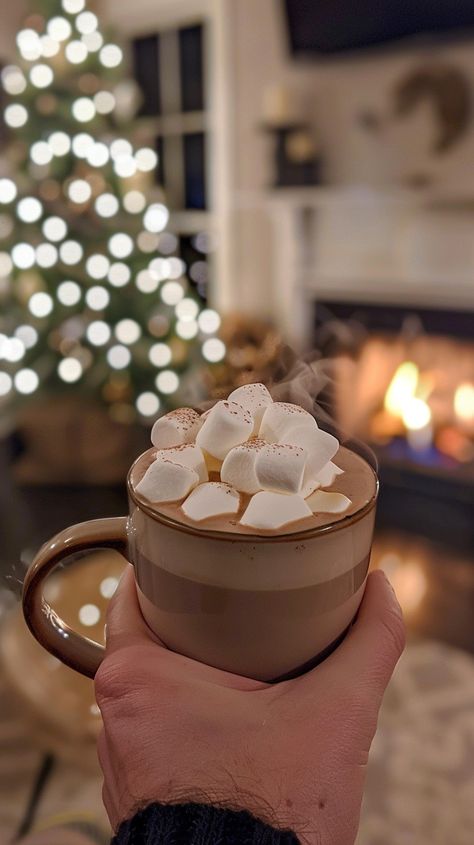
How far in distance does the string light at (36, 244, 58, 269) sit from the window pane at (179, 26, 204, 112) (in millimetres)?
1424

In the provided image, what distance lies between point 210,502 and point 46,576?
0.55 ft

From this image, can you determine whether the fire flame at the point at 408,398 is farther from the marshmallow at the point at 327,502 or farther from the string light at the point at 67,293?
the marshmallow at the point at 327,502

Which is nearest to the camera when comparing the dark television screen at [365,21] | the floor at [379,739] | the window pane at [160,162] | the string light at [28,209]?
the floor at [379,739]

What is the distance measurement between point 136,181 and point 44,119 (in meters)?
0.43

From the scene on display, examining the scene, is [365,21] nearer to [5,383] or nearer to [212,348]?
[212,348]

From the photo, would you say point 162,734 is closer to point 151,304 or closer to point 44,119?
point 151,304

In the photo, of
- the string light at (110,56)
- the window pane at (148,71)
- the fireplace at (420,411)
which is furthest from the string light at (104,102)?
the fireplace at (420,411)

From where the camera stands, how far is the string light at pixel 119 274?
2766mm

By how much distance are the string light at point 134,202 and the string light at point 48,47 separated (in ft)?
1.95

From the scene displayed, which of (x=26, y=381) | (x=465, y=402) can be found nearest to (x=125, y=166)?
(x=26, y=381)

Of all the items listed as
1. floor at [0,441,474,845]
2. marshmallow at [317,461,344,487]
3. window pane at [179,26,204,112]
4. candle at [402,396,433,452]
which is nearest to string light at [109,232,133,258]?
window pane at [179,26,204,112]

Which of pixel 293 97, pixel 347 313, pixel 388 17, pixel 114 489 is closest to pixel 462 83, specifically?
pixel 388 17

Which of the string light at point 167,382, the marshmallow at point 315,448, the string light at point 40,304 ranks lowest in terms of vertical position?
the string light at point 167,382

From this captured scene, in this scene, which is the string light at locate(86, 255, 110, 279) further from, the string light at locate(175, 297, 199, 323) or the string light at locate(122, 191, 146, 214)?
the string light at locate(175, 297, 199, 323)
